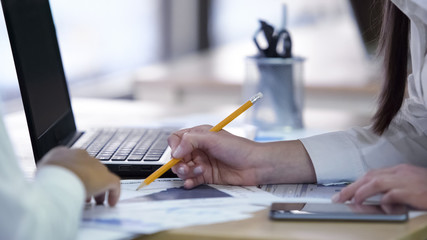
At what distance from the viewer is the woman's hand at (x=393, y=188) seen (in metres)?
0.83

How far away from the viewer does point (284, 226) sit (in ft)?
2.50

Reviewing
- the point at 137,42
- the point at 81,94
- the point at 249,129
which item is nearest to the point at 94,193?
the point at 249,129

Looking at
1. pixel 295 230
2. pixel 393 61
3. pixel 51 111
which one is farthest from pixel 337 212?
pixel 51 111

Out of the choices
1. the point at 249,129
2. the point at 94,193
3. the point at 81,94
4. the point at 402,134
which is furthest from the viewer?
the point at 81,94

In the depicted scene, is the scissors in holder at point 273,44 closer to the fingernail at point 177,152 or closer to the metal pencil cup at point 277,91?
the metal pencil cup at point 277,91

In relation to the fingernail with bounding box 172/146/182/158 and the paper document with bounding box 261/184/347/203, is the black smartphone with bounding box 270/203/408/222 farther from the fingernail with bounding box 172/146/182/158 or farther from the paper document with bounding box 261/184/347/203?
the fingernail with bounding box 172/146/182/158

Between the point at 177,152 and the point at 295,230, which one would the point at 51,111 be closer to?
the point at 177,152

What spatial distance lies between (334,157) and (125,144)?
0.37m

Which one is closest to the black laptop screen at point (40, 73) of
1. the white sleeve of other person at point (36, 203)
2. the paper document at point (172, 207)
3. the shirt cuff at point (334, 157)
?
the paper document at point (172, 207)

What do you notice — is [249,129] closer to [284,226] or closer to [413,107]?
[413,107]

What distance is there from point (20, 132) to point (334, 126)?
741mm

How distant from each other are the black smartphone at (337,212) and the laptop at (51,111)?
10.2 inches

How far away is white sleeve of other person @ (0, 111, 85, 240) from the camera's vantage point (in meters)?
0.62

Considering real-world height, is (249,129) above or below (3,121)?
below
